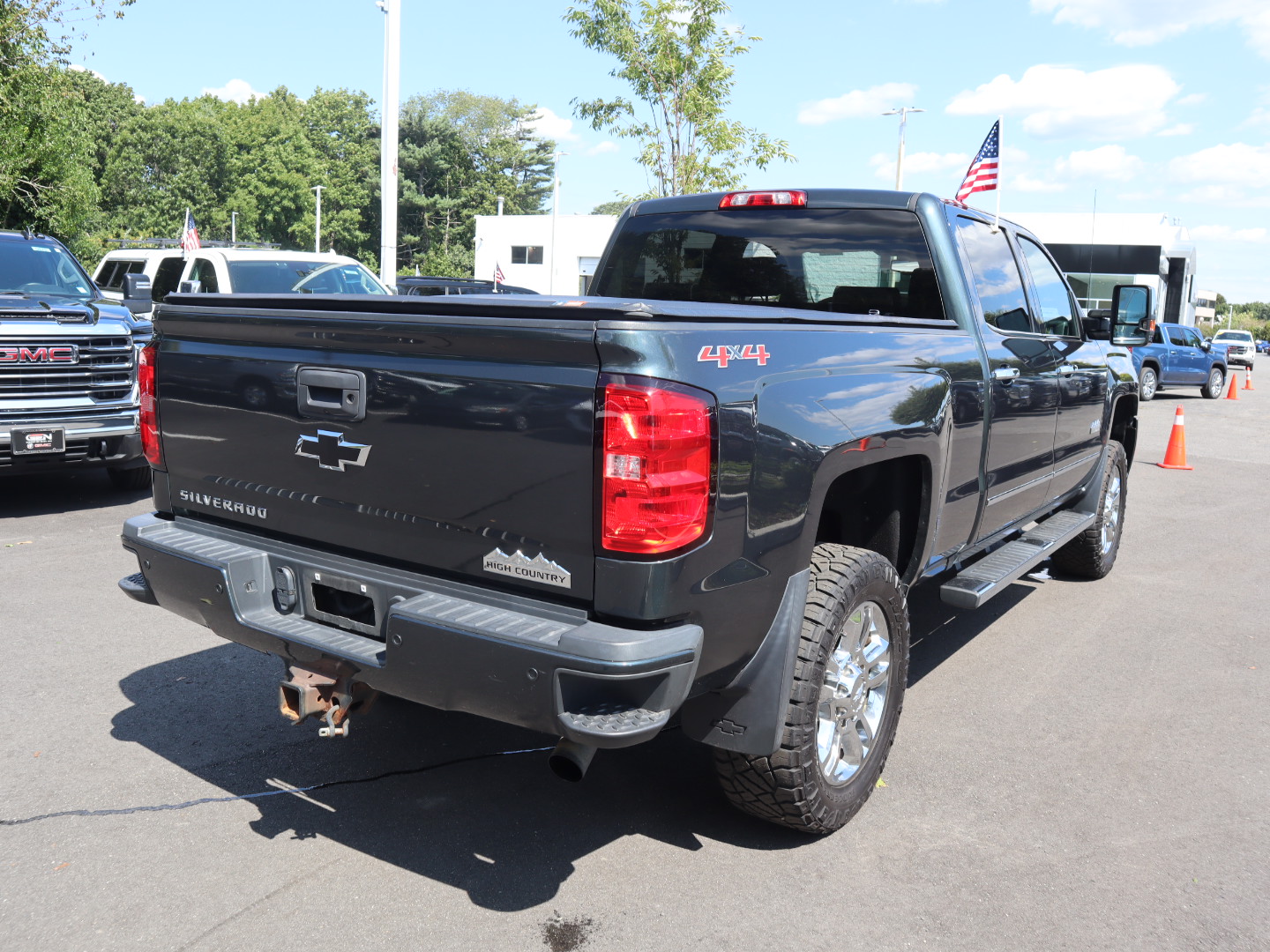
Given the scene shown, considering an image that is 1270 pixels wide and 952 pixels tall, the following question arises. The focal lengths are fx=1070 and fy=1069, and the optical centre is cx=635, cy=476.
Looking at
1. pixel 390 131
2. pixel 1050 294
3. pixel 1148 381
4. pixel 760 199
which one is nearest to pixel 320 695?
pixel 760 199

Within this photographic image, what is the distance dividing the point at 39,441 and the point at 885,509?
6.21 metres

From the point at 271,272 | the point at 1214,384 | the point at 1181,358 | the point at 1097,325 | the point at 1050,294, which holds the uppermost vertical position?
the point at 271,272

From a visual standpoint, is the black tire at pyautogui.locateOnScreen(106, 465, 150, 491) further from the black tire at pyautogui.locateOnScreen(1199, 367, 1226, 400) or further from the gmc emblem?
the black tire at pyautogui.locateOnScreen(1199, 367, 1226, 400)

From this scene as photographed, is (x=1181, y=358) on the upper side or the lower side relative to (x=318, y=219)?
lower

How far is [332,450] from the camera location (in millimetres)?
3078

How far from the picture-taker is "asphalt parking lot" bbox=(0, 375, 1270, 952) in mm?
2967

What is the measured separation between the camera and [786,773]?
319 centimetres

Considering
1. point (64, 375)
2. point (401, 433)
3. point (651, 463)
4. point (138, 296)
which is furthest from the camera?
point (138, 296)

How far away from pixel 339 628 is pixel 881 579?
5.64 feet

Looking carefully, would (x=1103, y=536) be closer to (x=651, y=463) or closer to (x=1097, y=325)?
(x=1097, y=325)

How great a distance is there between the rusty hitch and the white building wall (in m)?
52.2

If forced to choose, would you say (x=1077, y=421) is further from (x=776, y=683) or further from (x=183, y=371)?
(x=183, y=371)

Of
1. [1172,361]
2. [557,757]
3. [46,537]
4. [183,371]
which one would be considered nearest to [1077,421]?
[557,757]

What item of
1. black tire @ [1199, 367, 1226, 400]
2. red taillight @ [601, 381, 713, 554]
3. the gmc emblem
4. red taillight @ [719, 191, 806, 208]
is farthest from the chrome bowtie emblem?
black tire @ [1199, 367, 1226, 400]
